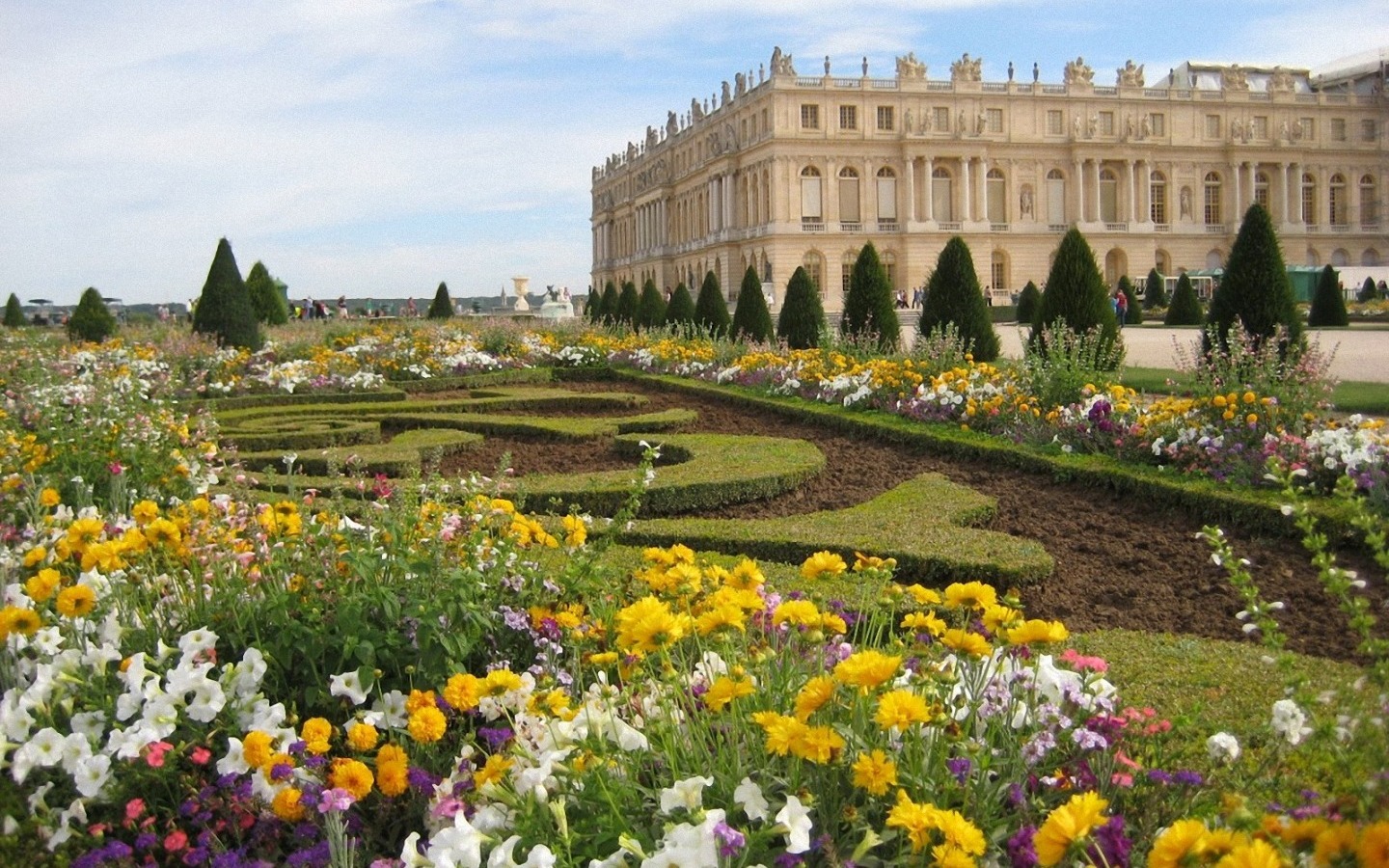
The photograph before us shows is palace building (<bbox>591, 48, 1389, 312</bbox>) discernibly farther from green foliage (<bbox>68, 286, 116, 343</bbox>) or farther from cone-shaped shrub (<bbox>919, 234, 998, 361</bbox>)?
cone-shaped shrub (<bbox>919, 234, 998, 361</bbox>)

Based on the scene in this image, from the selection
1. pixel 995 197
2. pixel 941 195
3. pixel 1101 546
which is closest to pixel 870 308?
pixel 1101 546

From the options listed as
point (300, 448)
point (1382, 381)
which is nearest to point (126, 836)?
point (300, 448)

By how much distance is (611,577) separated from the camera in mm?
3441

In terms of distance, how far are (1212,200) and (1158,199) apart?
8.26ft

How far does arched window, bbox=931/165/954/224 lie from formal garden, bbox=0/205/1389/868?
4276 centimetres

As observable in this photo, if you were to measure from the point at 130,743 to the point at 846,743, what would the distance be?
1286 millimetres

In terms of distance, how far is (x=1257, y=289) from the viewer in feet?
31.0

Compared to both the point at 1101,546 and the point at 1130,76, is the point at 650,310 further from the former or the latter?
the point at 1130,76

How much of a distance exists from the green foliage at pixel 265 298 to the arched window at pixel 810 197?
2541cm

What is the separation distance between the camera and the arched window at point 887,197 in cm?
4725

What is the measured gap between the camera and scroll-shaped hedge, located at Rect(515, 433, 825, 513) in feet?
19.1

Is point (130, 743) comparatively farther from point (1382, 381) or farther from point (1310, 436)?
point (1382, 381)

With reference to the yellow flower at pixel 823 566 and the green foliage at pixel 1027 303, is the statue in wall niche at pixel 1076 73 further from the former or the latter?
the yellow flower at pixel 823 566

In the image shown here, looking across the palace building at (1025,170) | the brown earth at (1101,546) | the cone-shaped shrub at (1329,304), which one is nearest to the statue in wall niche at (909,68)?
the palace building at (1025,170)
